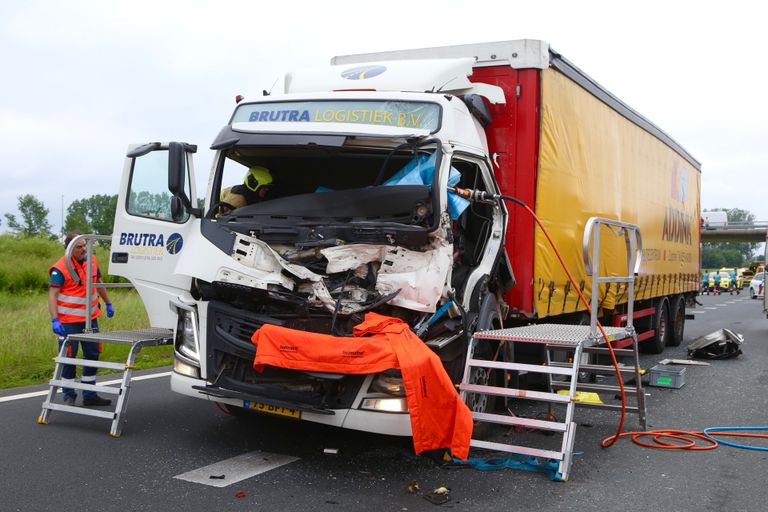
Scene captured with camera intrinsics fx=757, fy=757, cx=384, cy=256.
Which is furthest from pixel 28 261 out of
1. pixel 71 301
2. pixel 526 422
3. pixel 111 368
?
pixel 526 422

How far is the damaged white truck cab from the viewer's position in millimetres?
5176

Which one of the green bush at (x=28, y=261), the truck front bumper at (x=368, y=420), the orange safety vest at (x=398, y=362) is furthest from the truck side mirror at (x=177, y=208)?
the green bush at (x=28, y=261)

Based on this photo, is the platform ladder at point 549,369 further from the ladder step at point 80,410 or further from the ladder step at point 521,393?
the ladder step at point 80,410

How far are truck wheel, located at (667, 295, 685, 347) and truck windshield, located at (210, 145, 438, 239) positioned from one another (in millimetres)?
9385

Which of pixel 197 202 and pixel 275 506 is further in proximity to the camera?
pixel 197 202

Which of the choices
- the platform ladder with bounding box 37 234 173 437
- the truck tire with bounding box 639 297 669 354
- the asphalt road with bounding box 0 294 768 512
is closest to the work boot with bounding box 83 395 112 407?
the asphalt road with bounding box 0 294 768 512

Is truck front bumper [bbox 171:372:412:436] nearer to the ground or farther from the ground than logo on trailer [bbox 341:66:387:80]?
nearer to the ground

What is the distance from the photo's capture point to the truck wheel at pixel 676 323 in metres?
13.7

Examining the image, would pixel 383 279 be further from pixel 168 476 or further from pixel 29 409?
pixel 29 409

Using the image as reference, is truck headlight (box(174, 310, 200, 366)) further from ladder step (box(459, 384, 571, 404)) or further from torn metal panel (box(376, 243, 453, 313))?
ladder step (box(459, 384, 571, 404))

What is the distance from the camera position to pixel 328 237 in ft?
18.0

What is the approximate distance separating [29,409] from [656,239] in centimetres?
897

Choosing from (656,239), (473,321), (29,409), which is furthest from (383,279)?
(656,239)

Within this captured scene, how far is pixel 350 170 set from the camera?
6.27 m
